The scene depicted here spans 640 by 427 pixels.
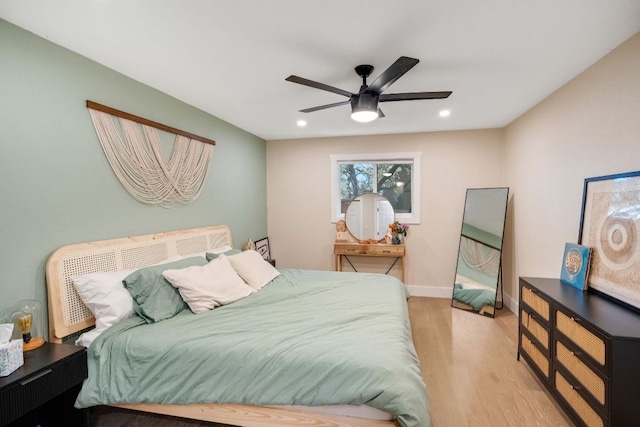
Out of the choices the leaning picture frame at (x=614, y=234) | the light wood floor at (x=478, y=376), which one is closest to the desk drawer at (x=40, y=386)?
the light wood floor at (x=478, y=376)

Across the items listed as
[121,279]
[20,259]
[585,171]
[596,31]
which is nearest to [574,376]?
[585,171]

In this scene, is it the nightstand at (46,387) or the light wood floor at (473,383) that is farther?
the light wood floor at (473,383)

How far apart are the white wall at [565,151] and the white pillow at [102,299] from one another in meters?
3.51

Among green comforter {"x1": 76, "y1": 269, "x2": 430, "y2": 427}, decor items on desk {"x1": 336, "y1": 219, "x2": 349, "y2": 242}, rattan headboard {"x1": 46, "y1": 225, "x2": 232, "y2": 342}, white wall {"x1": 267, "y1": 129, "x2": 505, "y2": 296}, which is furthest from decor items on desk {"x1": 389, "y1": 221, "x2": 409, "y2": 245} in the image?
rattan headboard {"x1": 46, "y1": 225, "x2": 232, "y2": 342}

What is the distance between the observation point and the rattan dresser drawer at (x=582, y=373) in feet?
5.24

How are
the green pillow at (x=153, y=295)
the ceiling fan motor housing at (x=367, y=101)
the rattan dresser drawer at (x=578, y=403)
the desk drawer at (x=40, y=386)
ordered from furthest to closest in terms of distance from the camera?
the ceiling fan motor housing at (x=367, y=101), the green pillow at (x=153, y=295), the rattan dresser drawer at (x=578, y=403), the desk drawer at (x=40, y=386)

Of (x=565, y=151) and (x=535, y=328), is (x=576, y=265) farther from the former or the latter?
(x=565, y=151)

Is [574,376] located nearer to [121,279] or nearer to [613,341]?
[613,341]

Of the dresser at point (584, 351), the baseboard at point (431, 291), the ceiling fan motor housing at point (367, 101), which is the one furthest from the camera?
the baseboard at point (431, 291)

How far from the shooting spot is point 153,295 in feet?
7.28

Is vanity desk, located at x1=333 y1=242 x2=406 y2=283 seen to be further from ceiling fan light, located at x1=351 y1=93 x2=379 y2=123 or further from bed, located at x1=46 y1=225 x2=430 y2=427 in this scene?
ceiling fan light, located at x1=351 y1=93 x2=379 y2=123

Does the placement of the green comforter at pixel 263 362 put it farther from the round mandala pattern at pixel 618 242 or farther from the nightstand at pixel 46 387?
the round mandala pattern at pixel 618 242

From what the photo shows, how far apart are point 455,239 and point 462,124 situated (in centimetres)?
162

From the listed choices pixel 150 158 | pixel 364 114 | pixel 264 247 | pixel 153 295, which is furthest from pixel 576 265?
pixel 264 247
